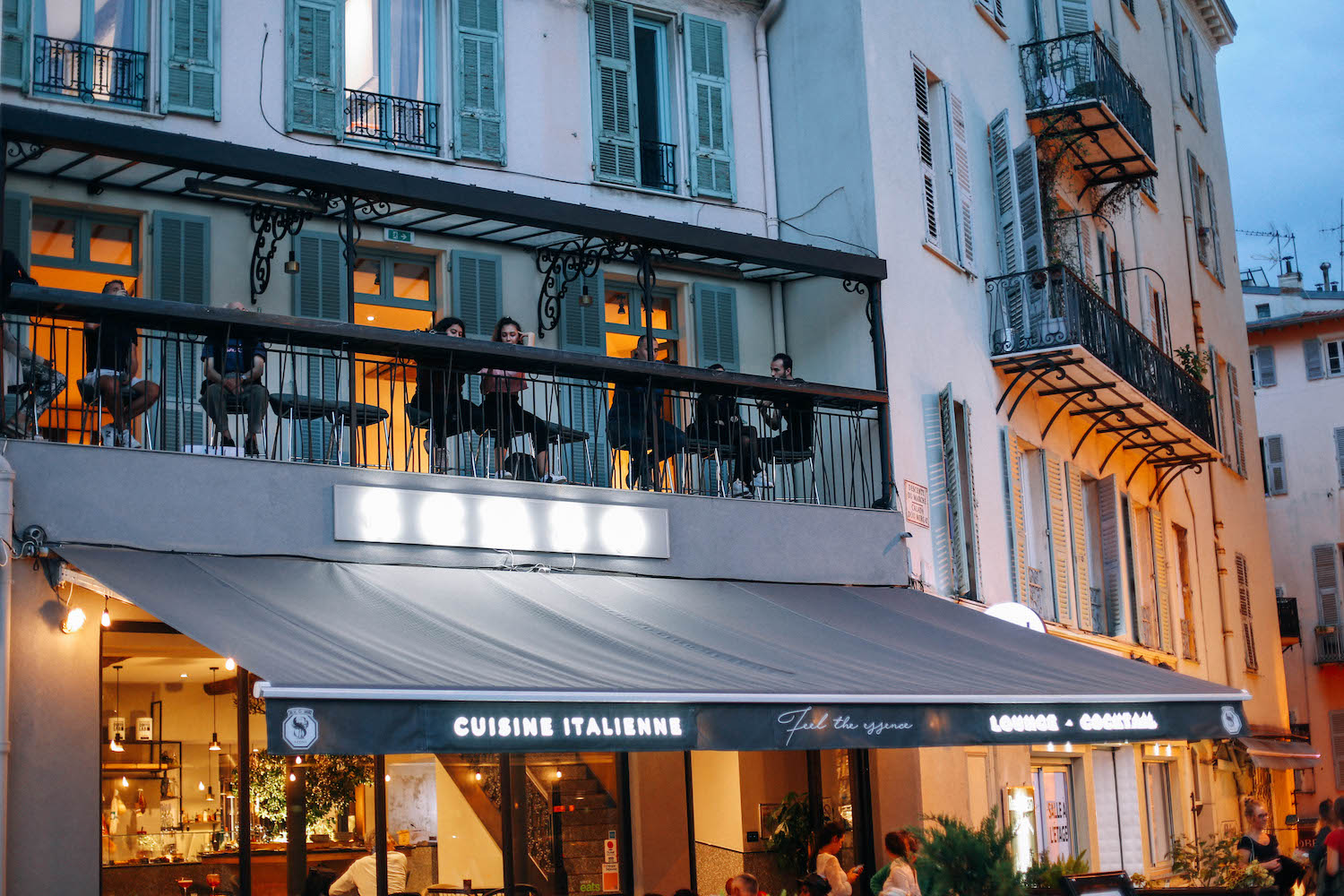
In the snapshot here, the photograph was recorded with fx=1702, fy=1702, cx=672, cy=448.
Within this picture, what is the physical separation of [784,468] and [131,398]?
603cm

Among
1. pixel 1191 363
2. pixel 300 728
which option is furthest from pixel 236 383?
pixel 1191 363

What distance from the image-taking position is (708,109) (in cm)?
1546

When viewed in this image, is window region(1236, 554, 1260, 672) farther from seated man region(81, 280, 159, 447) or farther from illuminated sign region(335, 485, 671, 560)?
seated man region(81, 280, 159, 447)

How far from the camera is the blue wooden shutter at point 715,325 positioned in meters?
15.1

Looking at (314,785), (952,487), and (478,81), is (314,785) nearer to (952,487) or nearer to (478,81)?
(478,81)

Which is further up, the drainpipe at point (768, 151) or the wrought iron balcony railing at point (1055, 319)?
→ the drainpipe at point (768, 151)

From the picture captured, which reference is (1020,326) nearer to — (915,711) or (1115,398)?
(1115,398)

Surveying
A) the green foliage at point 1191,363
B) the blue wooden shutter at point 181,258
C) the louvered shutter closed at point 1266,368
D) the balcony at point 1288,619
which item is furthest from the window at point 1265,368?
the blue wooden shutter at point 181,258

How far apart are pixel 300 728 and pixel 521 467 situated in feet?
16.4

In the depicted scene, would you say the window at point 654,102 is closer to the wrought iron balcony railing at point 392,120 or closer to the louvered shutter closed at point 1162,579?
the wrought iron balcony railing at point 392,120

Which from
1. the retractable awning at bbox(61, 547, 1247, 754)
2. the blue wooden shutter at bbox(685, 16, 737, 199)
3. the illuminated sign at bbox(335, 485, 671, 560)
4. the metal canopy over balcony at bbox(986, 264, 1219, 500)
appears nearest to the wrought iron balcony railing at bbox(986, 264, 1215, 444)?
the metal canopy over balcony at bbox(986, 264, 1219, 500)

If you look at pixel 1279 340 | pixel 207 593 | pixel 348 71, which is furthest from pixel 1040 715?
pixel 1279 340

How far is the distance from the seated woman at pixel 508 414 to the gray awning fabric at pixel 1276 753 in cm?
1305

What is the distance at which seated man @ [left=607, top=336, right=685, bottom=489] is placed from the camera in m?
13.3
